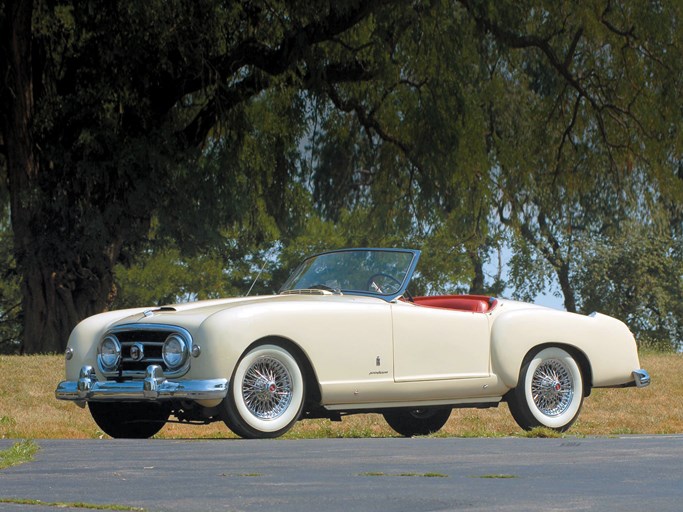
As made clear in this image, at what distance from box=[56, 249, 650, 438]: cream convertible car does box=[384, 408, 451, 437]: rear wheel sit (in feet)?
0.04

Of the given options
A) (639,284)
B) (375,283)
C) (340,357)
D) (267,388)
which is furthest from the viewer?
(639,284)

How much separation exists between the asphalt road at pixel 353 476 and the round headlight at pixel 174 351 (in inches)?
26.6

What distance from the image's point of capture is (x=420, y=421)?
1245 centimetres

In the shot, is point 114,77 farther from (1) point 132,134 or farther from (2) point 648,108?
(2) point 648,108

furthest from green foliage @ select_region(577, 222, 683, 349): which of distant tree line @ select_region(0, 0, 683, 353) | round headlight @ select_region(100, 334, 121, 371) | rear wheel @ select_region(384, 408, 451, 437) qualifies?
round headlight @ select_region(100, 334, 121, 371)

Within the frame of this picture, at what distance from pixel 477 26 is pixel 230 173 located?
5286 mm

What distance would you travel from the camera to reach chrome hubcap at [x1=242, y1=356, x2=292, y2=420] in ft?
31.8

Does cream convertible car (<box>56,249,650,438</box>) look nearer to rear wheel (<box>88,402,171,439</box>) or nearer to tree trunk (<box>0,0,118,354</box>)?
A: rear wheel (<box>88,402,171,439</box>)

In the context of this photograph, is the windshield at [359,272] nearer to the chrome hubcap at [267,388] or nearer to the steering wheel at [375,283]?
the steering wheel at [375,283]

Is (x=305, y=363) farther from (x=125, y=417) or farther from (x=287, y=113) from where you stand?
(x=287, y=113)

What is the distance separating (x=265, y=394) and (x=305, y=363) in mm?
446

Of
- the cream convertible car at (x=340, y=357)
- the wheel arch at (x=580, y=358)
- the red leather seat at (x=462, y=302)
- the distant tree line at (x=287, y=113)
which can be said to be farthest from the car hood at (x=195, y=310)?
the distant tree line at (x=287, y=113)

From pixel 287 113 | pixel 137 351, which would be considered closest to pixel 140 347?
pixel 137 351

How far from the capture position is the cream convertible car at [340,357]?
9.62 meters
